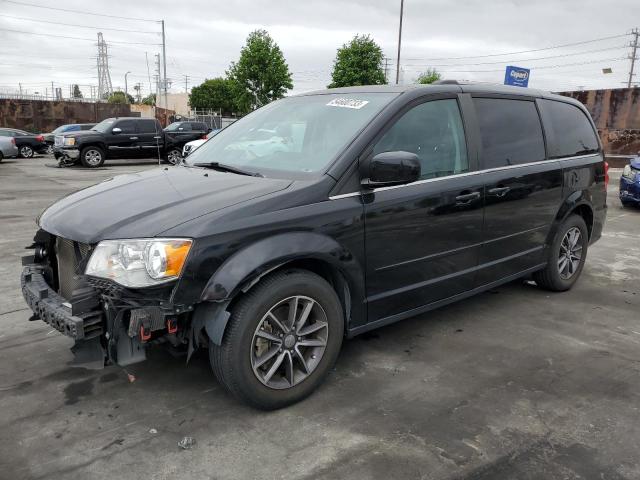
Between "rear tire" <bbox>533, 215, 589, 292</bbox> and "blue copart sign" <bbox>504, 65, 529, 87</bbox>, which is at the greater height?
"blue copart sign" <bbox>504, 65, 529, 87</bbox>

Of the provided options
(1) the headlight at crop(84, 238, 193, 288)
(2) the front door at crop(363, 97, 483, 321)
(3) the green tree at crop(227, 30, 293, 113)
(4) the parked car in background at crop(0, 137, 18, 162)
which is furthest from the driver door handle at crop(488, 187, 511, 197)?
(3) the green tree at crop(227, 30, 293, 113)

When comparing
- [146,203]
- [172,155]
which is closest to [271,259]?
[146,203]

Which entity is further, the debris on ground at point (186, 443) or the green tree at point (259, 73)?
the green tree at point (259, 73)

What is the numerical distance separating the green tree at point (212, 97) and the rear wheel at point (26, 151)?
45.9 metres

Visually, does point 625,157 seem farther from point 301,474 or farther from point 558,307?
point 301,474

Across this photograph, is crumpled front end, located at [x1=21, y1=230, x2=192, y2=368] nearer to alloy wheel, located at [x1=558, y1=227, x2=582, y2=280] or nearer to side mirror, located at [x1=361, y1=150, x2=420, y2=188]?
side mirror, located at [x1=361, y1=150, x2=420, y2=188]

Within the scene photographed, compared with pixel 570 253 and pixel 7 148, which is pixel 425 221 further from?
pixel 7 148

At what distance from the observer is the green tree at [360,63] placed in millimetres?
42438

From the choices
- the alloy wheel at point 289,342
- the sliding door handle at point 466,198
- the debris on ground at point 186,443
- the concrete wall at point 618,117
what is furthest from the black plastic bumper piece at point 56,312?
the concrete wall at point 618,117

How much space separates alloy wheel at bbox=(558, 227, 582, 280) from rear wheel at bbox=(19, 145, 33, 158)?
2456 centimetres

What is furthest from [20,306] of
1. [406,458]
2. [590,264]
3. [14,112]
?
[14,112]

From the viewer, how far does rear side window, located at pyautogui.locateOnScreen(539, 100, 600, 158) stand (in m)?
4.64

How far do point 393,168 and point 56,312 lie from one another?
1949 millimetres

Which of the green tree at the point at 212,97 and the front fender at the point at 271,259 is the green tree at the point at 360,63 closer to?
the green tree at the point at 212,97
